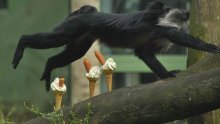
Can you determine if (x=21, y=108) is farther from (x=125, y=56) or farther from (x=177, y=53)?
(x=177, y=53)

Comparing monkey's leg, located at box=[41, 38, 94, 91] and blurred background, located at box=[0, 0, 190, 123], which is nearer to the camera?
monkey's leg, located at box=[41, 38, 94, 91]

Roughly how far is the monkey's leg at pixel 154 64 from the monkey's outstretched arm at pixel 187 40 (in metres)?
0.23

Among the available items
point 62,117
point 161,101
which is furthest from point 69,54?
point 161,101

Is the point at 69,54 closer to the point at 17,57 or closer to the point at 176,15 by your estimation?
the point at 17,57

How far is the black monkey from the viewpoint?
5.05m

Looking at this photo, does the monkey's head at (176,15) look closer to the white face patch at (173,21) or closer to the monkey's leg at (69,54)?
the white face patch at (173,21)

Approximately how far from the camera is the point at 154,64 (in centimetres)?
512

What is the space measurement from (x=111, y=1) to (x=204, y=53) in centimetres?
328

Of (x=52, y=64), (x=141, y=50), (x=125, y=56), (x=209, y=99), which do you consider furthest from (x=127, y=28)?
(x=125, y=56)

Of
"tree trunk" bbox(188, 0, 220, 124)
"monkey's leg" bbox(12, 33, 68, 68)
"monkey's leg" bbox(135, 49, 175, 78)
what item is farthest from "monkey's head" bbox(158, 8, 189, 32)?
"monkey's leg" bbox(12, 33, 68, 68)

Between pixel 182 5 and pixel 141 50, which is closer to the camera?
pixel 141 50

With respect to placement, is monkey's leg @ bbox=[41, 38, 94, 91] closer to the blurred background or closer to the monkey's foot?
the monkey's foot

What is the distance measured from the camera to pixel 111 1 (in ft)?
27.2

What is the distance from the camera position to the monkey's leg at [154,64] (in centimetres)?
502
